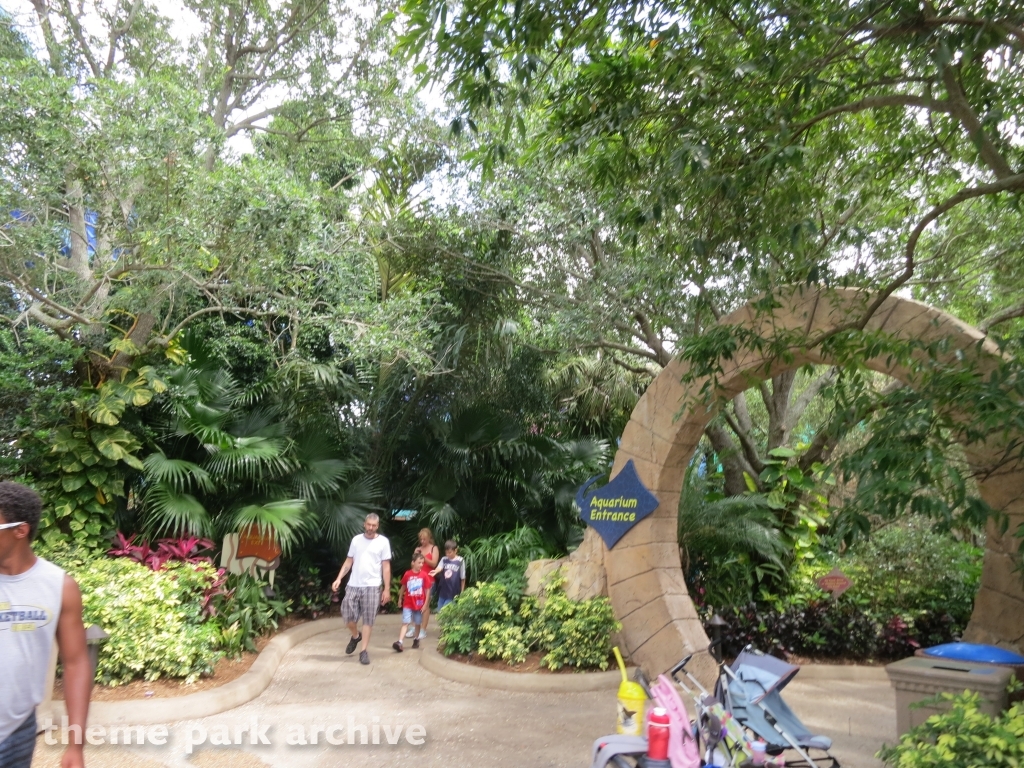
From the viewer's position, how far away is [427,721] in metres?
7.06

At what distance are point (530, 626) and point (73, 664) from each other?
21.6 ft

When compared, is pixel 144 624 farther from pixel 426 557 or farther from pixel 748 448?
pixel 748 448

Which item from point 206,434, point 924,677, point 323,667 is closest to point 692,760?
point 924,677

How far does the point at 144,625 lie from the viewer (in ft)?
24.0

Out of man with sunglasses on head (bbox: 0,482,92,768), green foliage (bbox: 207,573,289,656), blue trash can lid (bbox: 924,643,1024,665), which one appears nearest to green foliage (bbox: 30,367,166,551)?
green foliage (bbox: 207,573,289,656)

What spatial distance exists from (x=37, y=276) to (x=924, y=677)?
370 inches

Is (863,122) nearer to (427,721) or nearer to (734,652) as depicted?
(734,652)

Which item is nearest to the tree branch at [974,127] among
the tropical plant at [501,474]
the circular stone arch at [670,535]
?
the circular stone arch at [670,535]

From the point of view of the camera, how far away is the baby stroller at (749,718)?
4145mm

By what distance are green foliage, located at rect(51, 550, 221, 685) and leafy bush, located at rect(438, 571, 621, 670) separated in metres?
2.50

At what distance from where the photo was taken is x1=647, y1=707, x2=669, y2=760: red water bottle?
4016mm

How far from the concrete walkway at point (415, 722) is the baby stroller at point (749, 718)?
199 cm

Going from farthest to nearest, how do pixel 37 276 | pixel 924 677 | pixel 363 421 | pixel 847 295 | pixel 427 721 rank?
1. pixel 363 421
2. pixel 37 276
3. pixel 847 295
4. pixel 427 721
5. pixel 924 677

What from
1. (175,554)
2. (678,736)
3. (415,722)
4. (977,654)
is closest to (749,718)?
(678,736)
